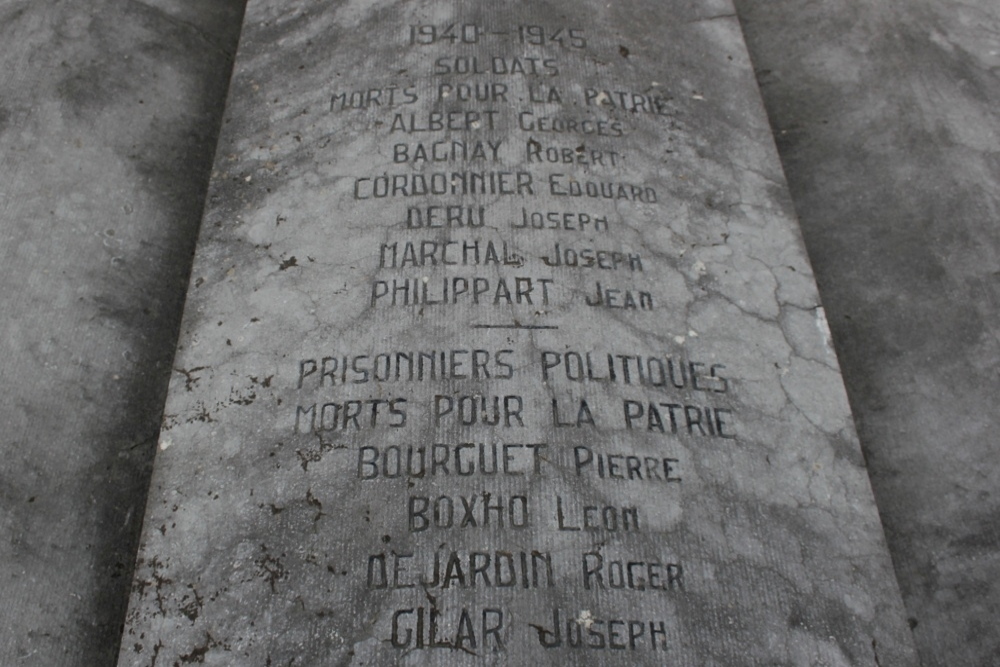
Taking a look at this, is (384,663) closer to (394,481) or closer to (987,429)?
(394,481)

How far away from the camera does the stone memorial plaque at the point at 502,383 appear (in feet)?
6.57

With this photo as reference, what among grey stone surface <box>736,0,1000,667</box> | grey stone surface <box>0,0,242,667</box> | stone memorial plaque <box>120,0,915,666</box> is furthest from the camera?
grey stone surface <box>736,0,1000,667</box>

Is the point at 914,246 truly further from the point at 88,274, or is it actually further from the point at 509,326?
the point at 88,274

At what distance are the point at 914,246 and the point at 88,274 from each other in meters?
2.70

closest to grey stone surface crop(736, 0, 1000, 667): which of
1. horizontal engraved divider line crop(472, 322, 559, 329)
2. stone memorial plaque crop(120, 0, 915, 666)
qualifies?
→ stone memorial plaque crop(120, 0, 915, 666)

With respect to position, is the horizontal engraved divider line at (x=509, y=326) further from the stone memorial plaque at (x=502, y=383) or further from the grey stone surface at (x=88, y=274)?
the grey stone surface at (x=88, y=274)

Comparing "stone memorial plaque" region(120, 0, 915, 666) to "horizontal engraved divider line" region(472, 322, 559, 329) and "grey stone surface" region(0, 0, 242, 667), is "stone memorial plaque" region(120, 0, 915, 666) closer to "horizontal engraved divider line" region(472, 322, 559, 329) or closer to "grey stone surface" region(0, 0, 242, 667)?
"horizontal engraved divider line" region(472, 322, 559, 329)

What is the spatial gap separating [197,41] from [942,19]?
2.97 metres

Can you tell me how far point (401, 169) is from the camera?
2.57 meters

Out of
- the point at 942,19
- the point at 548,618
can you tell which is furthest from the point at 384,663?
the point at 942,19

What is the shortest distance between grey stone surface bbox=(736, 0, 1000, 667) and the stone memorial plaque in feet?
1.19

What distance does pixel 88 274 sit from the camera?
2.71 m

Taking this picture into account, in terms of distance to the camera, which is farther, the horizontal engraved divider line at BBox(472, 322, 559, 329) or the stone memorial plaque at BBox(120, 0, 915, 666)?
the horizontal engraved divider line at BBox(472, 322, 559, 329)

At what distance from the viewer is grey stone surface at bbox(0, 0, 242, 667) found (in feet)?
7.48
